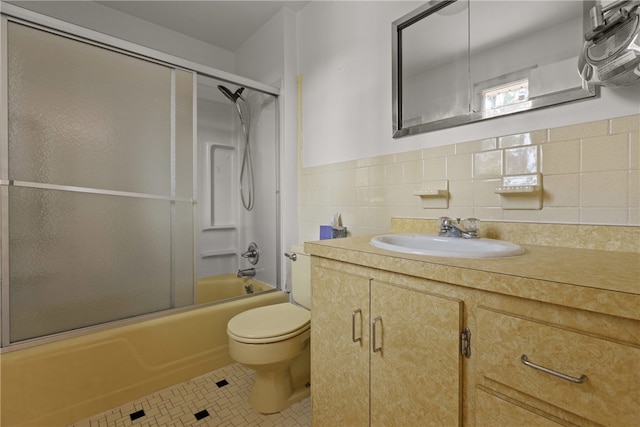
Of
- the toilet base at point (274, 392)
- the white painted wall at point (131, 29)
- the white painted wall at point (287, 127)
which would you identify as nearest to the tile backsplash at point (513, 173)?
the white painted wall at point (287, 127)

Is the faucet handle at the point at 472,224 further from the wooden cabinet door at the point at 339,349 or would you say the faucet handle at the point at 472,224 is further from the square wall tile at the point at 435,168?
the wooden cabinet door at the point at 339,349

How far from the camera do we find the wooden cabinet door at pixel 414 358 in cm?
71

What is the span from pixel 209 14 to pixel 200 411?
2.64m

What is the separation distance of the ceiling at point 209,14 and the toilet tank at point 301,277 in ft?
5.89

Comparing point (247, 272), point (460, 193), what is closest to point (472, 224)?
point (460, 193)

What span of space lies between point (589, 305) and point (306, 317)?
1208 mm

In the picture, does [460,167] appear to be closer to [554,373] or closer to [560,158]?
[560,158]

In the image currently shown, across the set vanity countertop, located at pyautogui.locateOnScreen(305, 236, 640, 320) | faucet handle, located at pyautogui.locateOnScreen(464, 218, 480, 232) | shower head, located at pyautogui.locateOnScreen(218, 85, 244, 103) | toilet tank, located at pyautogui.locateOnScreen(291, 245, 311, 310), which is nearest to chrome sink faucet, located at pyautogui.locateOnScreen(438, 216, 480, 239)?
faucet handle, located at pyautogui.locateOnScreen(464, 218, 480, 232)

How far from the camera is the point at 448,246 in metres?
1.13

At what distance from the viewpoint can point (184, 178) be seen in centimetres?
174

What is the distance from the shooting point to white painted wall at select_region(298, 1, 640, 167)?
1.27m

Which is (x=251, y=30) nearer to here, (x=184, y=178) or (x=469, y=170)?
(x=184, y=178)

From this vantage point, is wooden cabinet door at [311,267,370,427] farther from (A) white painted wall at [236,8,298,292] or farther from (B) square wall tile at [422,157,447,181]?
(A) white painted wall at [236,8,298,292]

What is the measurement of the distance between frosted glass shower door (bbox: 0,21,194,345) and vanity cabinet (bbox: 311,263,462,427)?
42.8 inches
